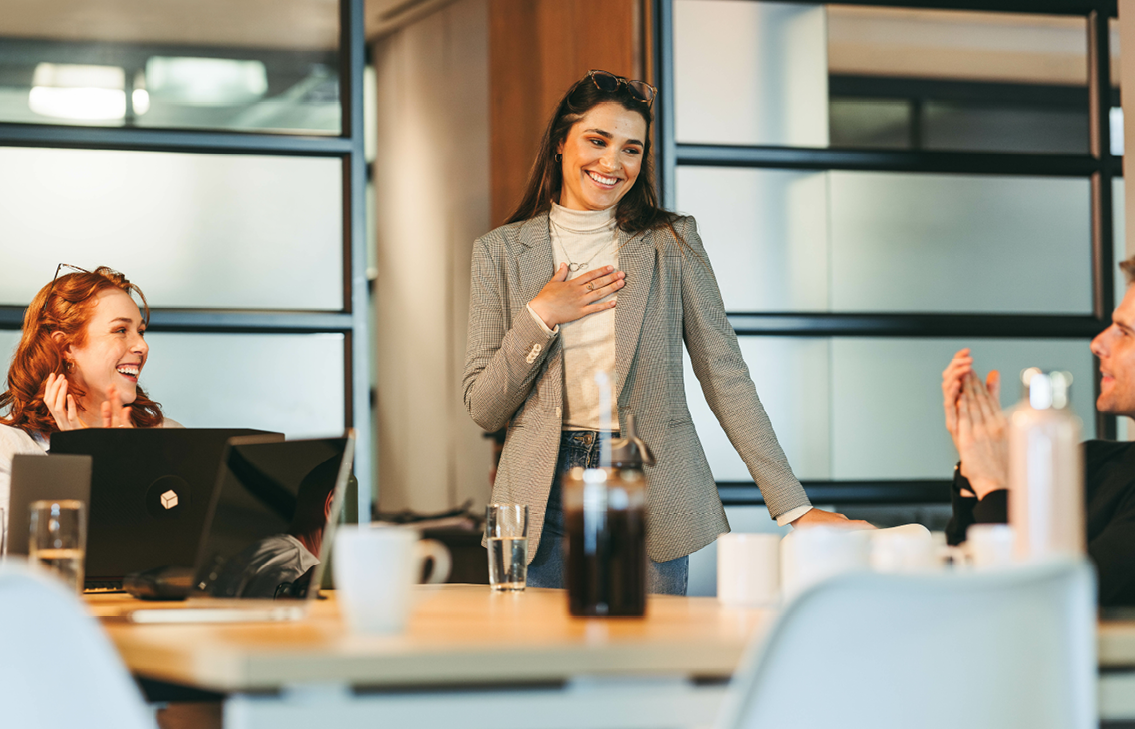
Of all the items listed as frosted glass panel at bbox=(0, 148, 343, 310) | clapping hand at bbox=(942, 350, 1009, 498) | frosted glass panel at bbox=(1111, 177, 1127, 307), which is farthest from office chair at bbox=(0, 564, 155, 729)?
frosted glass panel at bbox=(1111, 177, 1127, 307)

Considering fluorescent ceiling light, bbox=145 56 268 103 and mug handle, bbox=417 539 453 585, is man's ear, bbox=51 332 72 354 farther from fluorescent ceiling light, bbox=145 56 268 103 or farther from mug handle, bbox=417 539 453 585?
mug handle, bbox=417 539 453 585

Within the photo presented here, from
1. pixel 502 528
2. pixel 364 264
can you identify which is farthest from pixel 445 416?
pixel 502 528

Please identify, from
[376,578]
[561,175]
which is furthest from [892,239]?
[376,578]

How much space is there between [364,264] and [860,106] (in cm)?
152

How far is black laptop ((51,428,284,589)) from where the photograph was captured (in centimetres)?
161

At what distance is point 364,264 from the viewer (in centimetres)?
324

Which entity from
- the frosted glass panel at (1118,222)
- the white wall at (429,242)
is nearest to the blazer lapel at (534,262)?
the frosted glass panel at (1118,222)

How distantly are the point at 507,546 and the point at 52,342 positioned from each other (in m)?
1.22

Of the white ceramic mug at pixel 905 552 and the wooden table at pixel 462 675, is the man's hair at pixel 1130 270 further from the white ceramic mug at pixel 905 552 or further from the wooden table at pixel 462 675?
the wooden table at pixel 462 675

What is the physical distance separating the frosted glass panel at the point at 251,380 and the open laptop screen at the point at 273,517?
72.6 inches

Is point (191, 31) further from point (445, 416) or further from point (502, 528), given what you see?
point (445, 416)

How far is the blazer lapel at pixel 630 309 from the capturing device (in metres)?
2.30

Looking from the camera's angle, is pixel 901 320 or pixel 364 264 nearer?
pixel 364 264

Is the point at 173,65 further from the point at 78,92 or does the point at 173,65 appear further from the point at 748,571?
the point at 748,571
